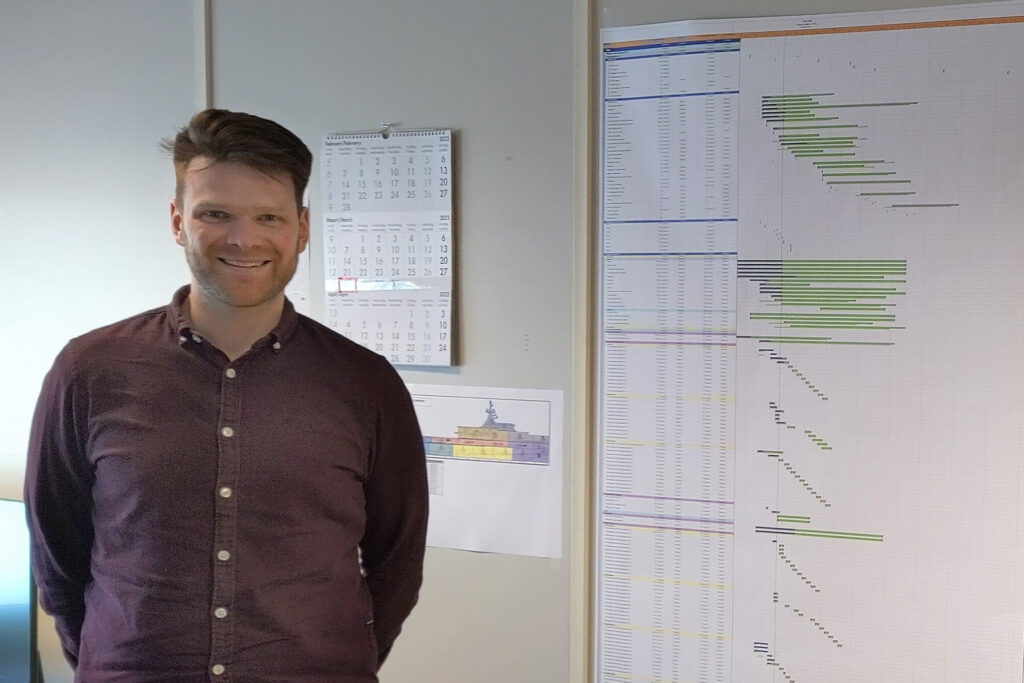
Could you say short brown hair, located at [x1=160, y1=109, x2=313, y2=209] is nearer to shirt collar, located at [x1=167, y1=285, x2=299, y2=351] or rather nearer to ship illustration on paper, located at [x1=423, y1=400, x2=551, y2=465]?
shirt collar, located at [x1=167, y1=285, x2=299, y2=351]

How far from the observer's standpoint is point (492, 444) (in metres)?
1.83

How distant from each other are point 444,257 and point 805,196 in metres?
0.71

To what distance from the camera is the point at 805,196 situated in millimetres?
1619

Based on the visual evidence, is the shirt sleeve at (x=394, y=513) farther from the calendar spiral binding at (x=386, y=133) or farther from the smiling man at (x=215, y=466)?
the calendar spiral binding at (x=386, y=133)

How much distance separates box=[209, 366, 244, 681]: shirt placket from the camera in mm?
1202

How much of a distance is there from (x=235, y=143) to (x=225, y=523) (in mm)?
530

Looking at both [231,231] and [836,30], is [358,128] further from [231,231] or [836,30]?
[836,30]

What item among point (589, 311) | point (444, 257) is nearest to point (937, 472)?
point (589, 311)

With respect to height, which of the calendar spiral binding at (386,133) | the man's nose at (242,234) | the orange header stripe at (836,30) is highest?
the orange header stripe at (836,30)

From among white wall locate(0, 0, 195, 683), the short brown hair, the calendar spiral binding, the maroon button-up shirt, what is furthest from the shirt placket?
white wall locate(0, 0, 195, 683)

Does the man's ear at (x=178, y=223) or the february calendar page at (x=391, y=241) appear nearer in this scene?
the man's ear at (x=178, y=223)

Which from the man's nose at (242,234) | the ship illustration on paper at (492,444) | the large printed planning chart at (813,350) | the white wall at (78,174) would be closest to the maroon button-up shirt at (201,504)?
the man's nose at (242,234)

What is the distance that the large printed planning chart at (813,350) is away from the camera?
1540mm

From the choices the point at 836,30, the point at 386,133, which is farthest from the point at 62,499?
the point at 836,30
